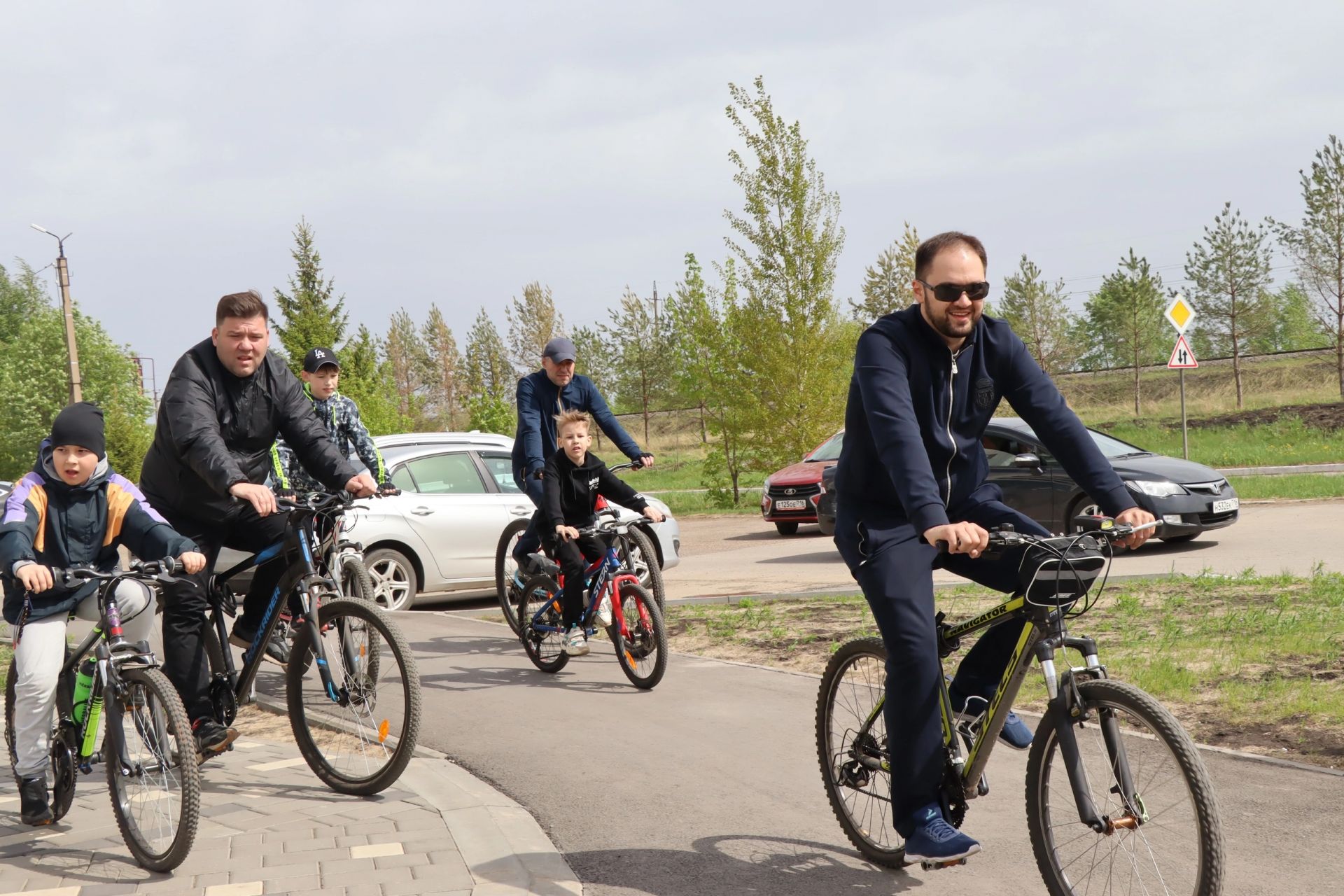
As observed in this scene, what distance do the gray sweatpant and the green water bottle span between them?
0.34 feet

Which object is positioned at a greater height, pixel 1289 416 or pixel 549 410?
pixel 549 410

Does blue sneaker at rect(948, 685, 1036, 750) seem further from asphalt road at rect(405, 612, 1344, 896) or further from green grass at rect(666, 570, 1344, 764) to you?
asphalt road at rect(405, 612, 1344, 896)

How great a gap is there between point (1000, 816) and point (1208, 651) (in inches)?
132

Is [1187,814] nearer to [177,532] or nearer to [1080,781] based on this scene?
[1080,781]

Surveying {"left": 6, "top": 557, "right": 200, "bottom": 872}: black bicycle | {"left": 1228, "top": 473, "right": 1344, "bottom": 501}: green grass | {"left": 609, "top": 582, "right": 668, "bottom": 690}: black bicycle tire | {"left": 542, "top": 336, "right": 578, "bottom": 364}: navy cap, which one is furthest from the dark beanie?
{"left": 1228, "top": 473, "right": 1344, "bottom": 501}: green grass

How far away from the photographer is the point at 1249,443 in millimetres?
33219

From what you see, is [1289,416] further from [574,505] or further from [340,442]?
[340,442]

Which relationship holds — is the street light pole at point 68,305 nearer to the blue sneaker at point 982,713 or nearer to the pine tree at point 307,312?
the pine tree at point 307,312

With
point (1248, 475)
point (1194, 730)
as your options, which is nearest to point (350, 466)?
point (1194, 730)

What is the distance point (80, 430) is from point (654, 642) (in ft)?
11.7

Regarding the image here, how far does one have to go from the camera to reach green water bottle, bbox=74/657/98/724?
16.0ft

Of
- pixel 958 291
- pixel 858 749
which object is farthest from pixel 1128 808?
pixel 958 291

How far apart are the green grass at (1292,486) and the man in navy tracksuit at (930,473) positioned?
1707cm

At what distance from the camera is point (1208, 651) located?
752cm
